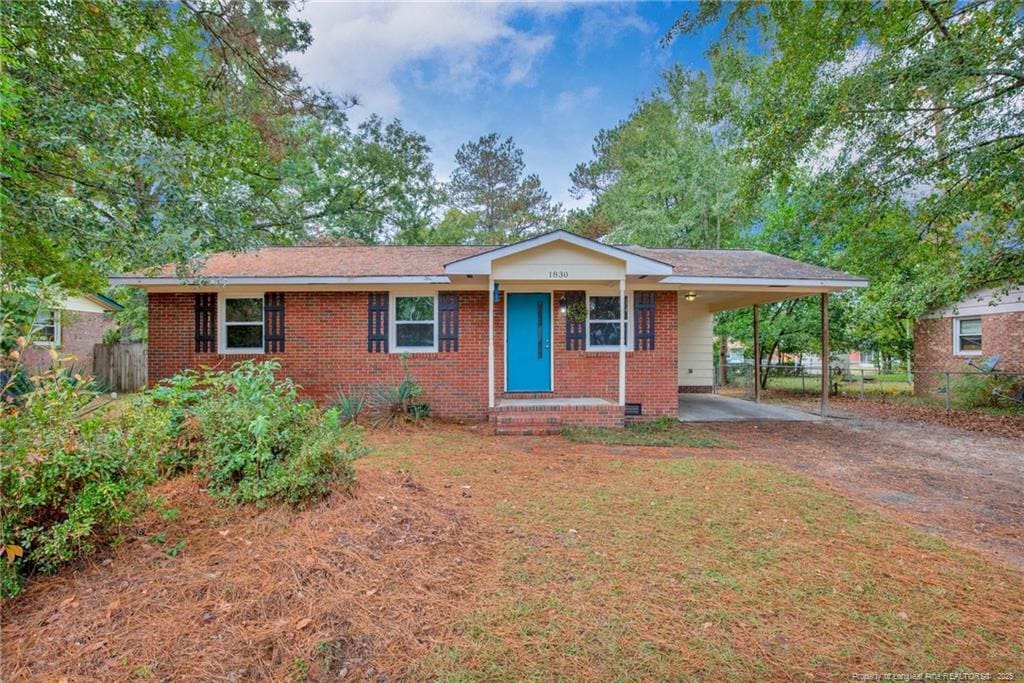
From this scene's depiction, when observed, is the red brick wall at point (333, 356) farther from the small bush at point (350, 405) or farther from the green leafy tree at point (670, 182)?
the green leafy tree at point (670, 182)

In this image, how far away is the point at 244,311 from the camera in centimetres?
909

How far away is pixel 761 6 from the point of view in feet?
26.2

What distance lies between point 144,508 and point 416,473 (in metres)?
2.51

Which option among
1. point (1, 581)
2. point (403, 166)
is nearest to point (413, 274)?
point (1, 581)

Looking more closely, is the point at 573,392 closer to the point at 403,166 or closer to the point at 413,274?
the point at 413,274

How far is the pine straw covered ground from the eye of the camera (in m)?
2.15

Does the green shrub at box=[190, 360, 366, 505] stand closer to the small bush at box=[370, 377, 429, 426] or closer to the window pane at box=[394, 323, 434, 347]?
the small bush at box=[370, 377, 429, 426]

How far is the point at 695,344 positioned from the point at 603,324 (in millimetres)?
5858

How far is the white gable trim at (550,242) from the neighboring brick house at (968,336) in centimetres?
982

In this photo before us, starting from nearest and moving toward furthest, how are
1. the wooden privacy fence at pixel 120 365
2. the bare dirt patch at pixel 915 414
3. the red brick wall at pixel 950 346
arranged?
the bare dirt patch at pixel 915 414
the red brick wall at pixel 950 346
the wooden privacy fence at pixel 120 365

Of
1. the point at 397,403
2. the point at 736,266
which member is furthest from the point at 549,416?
the point at 736,266

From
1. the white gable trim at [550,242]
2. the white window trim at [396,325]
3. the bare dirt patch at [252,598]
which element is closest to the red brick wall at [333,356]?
the white window trim at [396,325]

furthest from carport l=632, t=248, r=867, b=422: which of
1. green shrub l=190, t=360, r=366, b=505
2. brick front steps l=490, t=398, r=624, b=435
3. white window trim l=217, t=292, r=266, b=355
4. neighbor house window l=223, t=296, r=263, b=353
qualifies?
neighbor house window l=223, t=296, r=263, b=353

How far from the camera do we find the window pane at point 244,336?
906cm
